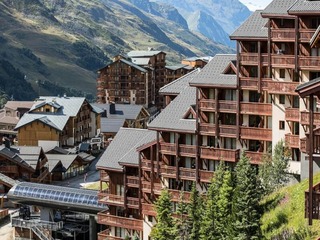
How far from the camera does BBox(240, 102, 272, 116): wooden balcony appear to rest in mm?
63544

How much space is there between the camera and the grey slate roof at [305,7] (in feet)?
189

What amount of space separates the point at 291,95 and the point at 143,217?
21.5m

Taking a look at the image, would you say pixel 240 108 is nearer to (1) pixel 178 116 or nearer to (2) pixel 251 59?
(2) pixel 251 59

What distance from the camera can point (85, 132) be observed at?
144500 mm

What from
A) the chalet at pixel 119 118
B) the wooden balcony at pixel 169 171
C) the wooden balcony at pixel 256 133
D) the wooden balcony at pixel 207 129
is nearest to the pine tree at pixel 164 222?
the wooden balcony at pixel 169 171

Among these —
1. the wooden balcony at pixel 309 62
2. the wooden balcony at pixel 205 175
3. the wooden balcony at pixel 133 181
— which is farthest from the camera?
the wooden balcony at pixel 133 181

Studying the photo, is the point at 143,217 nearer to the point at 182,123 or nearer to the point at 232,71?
the point at 182,123

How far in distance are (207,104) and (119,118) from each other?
84623mm

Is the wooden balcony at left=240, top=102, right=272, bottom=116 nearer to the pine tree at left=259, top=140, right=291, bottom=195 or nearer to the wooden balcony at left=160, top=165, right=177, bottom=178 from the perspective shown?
the pine tree at left=259, top=140, right=291, bottom=195

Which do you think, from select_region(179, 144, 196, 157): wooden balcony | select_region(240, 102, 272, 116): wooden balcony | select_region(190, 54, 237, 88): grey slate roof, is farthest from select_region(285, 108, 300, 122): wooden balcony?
select_region(179, 144, 196, 157): wooden balcony

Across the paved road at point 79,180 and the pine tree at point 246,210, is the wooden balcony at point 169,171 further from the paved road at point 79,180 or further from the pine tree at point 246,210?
the paved road at point 79,180

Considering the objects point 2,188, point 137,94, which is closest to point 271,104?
point 2,188

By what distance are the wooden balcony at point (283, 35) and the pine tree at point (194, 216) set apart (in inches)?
662

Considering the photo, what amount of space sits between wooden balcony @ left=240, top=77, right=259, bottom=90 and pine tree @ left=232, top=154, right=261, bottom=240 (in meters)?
16.6
